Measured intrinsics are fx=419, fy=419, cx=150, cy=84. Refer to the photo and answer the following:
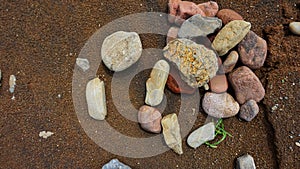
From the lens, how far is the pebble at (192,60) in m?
1.58

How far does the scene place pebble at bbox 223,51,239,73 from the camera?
64.7 inches

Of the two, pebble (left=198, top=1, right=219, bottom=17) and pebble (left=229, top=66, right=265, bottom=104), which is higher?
pebble (left=198, top=1, right=219, bottom=17)

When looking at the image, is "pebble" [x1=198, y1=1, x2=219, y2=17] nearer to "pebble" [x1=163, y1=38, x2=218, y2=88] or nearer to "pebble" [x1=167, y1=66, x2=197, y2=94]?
"pebble" [x1=163, y1=38, x2=218, y2=88]

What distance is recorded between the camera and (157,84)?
160 centimetres

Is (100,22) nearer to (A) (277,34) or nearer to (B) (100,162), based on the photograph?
(B) (100,162)

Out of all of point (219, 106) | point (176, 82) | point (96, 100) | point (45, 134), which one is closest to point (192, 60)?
point (176, 82)

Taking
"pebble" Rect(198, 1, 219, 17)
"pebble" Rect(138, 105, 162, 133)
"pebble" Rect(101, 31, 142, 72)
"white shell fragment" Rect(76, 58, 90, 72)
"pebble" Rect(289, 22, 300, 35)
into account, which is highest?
"pebble" Rect(198, 1, 219, 17)

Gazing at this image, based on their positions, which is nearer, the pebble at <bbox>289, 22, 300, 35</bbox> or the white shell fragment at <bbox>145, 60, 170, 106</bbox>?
the white shell fragment at <bbox>145, 60, 170, 106</bbox>

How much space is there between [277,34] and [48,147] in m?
1.02

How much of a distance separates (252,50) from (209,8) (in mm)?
245

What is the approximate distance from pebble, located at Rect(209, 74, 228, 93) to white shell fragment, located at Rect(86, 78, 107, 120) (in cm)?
43

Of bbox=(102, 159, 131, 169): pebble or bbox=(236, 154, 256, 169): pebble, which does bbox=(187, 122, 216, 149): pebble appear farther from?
bbox=(102, 159, 131, 169): pebble

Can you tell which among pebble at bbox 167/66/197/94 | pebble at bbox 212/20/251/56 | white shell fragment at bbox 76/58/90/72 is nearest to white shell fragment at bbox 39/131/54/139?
white shell fragment at bbox 76/58/90/72

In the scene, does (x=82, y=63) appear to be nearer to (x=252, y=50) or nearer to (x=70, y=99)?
(x=70, y=99)
